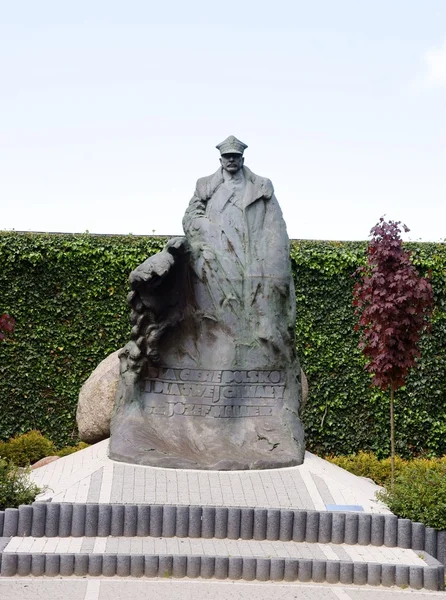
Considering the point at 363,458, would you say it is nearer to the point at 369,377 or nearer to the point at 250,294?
the point at 369,377

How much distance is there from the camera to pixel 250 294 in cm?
1384

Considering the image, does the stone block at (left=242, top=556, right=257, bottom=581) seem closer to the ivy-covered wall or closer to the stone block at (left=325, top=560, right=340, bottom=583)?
the stone block at (left=325, top=560, right=340, bottom=583)

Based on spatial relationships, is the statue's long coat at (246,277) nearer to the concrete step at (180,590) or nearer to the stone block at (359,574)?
the stone block at (359,574)

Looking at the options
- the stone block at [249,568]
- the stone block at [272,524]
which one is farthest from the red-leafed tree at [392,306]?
the stone block at [249,568]

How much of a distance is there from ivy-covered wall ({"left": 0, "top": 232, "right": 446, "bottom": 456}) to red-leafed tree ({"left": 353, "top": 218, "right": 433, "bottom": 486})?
406cm

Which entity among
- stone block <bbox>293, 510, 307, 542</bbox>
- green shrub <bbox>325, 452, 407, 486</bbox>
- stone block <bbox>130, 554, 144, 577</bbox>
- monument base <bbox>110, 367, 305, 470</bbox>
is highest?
monument base <bbox>110, 367, 305, 470</bbox>

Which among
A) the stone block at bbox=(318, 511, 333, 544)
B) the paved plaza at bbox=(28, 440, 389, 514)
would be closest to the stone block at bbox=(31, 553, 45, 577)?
the paved plaza at bbox=(28, 440, 389, 514)

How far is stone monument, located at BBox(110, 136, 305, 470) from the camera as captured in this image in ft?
44.8

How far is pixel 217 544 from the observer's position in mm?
11227

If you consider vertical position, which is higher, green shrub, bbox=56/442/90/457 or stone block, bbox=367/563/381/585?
stone block, bbox=367/563/381/585

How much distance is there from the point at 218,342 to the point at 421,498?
340 cm

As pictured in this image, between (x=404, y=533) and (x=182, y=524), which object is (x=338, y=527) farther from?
(x=182, y=524)

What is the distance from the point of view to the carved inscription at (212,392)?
45.1 ft

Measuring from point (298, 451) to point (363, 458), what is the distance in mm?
3971
